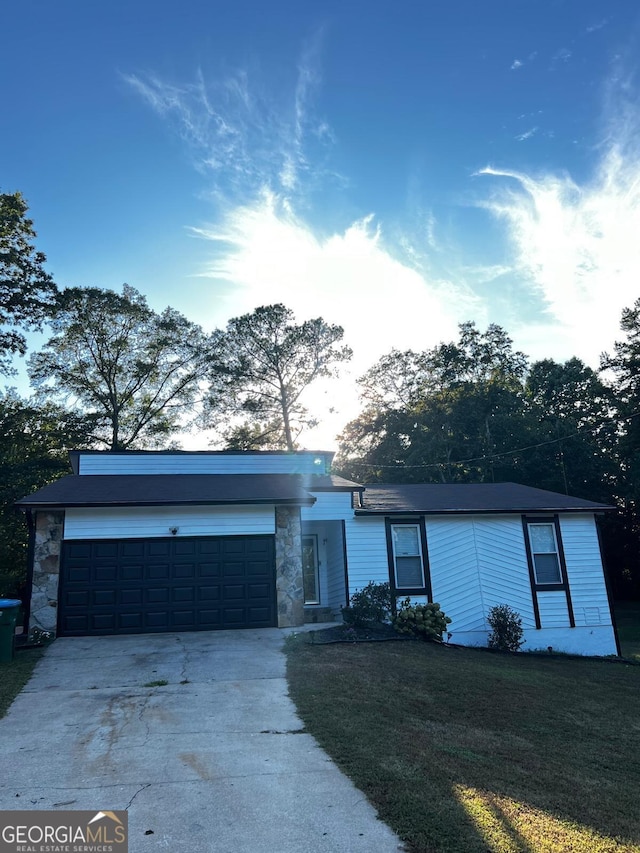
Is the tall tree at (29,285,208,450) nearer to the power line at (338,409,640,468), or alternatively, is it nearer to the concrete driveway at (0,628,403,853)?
the power line at (338,409,640,468)

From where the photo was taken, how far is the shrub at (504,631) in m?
14.0

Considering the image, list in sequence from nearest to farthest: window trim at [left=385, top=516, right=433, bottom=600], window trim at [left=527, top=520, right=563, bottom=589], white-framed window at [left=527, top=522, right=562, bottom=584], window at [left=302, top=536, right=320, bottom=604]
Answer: window trim at [left=385, top=516, right=433, bottom=600] < window trim at [left=527, top=520, right=563, bottom=589] < white-framed window at [left=527, top=522, right=562, bottom=584] < window at [left=302, top=536, right=320, bottom=604]

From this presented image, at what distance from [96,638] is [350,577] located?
21.9 feet

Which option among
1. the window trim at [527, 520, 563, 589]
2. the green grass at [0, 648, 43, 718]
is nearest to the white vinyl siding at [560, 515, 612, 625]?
the window trim at [527, 520, 563, 589]

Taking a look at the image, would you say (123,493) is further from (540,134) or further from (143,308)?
(143,308)

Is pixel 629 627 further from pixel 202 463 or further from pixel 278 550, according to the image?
pixel 202 463

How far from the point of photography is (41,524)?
42.0 feet

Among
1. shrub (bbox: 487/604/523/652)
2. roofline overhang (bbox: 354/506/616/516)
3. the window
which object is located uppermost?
roofline overhang (bbox: 354/506/616/516)

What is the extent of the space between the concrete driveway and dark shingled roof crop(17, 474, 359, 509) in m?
4.56

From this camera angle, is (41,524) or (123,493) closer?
(41,524)

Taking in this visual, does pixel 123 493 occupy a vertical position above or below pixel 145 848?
above

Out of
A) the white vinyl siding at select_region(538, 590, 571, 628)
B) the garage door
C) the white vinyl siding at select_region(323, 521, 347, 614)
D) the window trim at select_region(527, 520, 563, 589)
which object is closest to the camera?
the garage door

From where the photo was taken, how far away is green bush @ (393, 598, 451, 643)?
42.5ft

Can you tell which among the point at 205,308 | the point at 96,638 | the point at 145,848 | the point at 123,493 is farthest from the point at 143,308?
the point at 145,848
